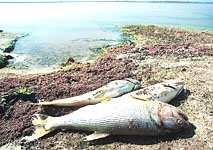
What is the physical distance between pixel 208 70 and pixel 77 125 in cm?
560

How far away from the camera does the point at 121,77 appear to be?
486 inches

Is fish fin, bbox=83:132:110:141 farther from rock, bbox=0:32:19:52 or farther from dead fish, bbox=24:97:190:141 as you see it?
rock, bbox=0:32:19:52

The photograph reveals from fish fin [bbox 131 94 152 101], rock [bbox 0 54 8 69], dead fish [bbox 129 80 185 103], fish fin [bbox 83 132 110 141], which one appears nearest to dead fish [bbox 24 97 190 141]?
fish fin [bbox 83 132 110 141]

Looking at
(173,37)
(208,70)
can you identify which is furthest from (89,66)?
(173,37)

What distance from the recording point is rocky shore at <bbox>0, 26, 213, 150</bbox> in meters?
8.77

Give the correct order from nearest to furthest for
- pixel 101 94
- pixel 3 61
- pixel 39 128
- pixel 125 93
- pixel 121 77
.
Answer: pixel 39 128
pixel 101 94
pixel 125 93
pixel 121 77
pixel 3 61

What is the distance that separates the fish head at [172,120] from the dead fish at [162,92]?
Answer: 3.83 ft

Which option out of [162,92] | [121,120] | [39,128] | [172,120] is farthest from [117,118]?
[162,92]

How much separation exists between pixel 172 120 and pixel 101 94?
2.33 meters

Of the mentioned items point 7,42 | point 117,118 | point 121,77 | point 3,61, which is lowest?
point 7,42

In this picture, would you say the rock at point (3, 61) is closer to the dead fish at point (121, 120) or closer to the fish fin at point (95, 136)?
the dead fish at point (121, 120)

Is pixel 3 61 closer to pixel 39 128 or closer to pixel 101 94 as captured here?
pixel 101 94

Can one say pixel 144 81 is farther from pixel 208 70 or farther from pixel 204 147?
pixel 204 147

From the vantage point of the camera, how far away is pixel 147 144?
860 centimetres
